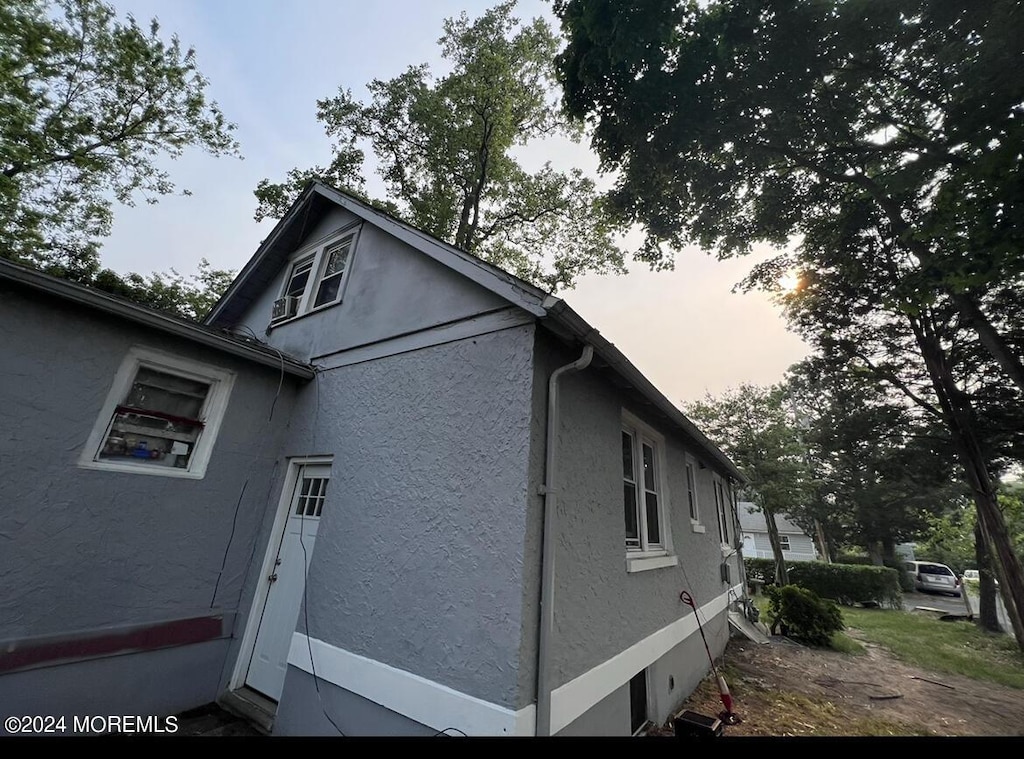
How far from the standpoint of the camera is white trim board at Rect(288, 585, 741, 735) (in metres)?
2.85

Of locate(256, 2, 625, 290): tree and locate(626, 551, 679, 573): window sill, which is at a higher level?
locate(256, 2, 625, 290): tree

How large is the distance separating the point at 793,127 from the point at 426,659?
1059cm

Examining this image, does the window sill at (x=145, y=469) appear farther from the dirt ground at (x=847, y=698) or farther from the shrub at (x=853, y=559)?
the shrub at (x=853, y=559)

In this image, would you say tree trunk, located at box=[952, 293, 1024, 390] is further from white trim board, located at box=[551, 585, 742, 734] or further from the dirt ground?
white trim board, located at box=[551, 585, 742, 734]

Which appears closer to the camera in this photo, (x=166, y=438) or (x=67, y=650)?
(x=67, y=650)

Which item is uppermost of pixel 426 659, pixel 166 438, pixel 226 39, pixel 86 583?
pixel 226 39

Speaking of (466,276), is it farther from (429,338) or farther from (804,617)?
(804,617)

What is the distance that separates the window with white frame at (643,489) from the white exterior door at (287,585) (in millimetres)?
3755

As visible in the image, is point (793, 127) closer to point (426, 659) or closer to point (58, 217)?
point (426, 659)

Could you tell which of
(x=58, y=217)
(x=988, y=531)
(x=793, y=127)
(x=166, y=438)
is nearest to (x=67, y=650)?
(x=166, y=438)

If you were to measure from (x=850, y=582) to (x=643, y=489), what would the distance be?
21.3 meters

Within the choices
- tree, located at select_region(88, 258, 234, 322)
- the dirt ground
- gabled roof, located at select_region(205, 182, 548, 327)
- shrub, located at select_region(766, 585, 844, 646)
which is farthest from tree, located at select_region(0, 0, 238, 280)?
shrub, located at select_region(766, 585, 844, 646)

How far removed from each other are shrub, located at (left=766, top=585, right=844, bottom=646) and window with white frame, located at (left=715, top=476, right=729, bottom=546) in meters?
1.86

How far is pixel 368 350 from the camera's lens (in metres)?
4.99
